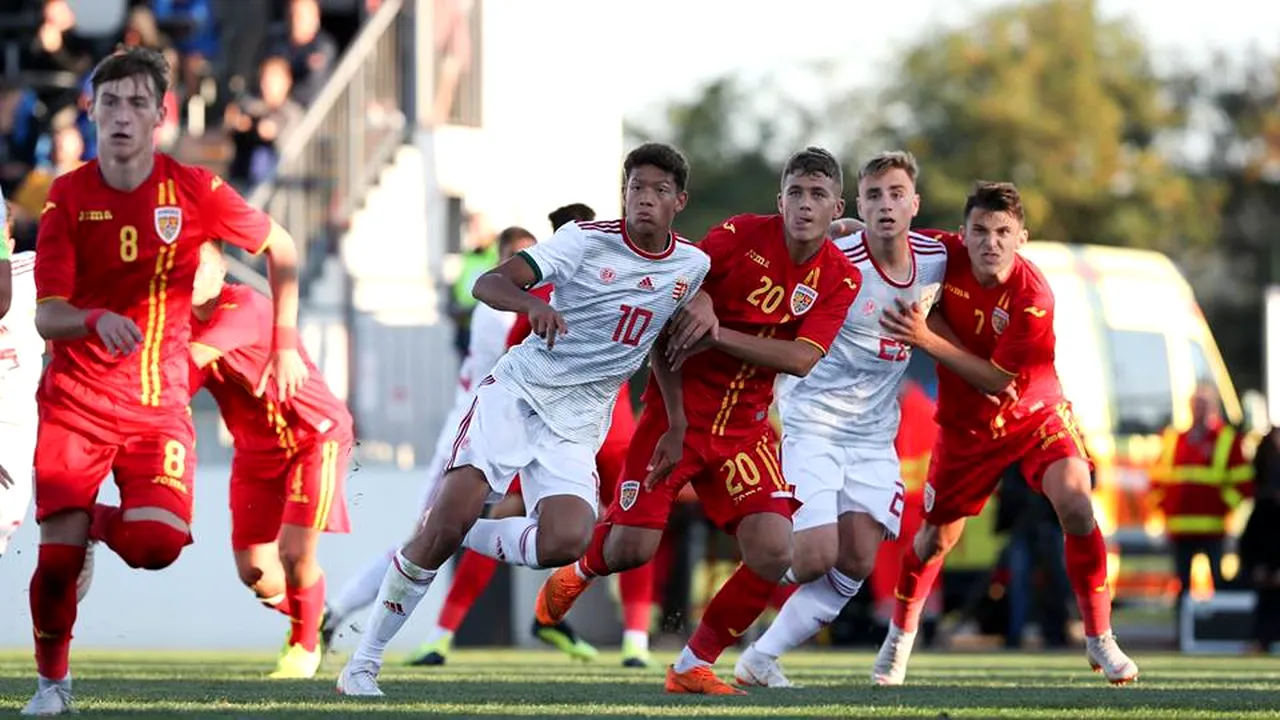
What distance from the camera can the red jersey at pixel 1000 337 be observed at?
11.4 meters

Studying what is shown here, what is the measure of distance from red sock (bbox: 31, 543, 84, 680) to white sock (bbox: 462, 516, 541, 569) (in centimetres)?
199

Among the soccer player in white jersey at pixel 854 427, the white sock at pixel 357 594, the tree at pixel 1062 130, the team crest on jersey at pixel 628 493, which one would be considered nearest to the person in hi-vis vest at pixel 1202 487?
the white sock at pixel 357 594

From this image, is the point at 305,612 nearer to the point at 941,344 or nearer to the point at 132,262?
the point at 132,262

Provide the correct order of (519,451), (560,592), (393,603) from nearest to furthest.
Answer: (393,603), (519,451), (560,592)

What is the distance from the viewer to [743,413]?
10.5 meters

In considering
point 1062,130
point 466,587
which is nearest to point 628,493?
point 466,587

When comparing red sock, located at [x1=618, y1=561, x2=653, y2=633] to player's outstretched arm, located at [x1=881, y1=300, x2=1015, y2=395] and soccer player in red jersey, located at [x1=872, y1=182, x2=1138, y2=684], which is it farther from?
player's outstretched arm, located at [x1=881, y1=300, x2=1015, y2=395]

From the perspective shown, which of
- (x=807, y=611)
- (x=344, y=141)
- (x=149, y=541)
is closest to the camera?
(x=149, y=541)

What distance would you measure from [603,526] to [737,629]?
2.33 feet

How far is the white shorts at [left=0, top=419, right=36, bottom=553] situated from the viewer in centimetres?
1034

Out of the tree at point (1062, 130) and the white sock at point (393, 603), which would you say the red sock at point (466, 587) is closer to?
the white sock at point (393, 603)

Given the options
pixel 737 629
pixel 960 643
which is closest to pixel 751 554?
pixel 737 629

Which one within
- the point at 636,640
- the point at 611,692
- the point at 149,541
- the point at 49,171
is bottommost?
the point at 636,640

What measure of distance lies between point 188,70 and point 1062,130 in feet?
122
